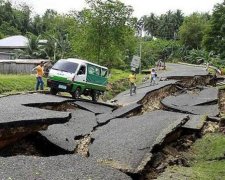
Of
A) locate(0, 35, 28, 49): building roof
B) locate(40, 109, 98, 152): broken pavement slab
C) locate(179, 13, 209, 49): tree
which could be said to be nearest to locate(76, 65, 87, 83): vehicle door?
locate(40, 109, 98, 152): broken pavement slab

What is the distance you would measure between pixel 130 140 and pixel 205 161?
84.6 inches

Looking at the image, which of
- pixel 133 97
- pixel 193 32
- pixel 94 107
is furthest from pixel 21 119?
pixel 193 32

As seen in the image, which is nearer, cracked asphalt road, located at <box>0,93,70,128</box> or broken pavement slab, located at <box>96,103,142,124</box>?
cracked asphalt road, located at <box>0,93,70,128</box>

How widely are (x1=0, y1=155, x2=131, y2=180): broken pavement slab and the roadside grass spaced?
1343 millimetres

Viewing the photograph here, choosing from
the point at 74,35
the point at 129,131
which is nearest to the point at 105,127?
the point at 129,131

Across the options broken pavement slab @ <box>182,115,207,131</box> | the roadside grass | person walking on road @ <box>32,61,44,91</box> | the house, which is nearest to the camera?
the roadside grass

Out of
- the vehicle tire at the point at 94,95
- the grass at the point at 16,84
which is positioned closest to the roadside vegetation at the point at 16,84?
the grass at the point at 16,84

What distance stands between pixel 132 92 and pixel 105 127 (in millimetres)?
13587

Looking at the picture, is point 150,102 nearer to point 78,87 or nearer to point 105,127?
point 78,87

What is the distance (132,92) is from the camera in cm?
2761

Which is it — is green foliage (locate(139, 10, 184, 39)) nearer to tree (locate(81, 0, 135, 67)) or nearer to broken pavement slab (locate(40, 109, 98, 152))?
tree (locate(81, 0, 135, 67))

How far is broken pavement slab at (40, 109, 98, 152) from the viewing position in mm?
11266

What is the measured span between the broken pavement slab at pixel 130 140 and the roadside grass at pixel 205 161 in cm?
77

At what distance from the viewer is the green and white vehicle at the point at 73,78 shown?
2131 centimetres
